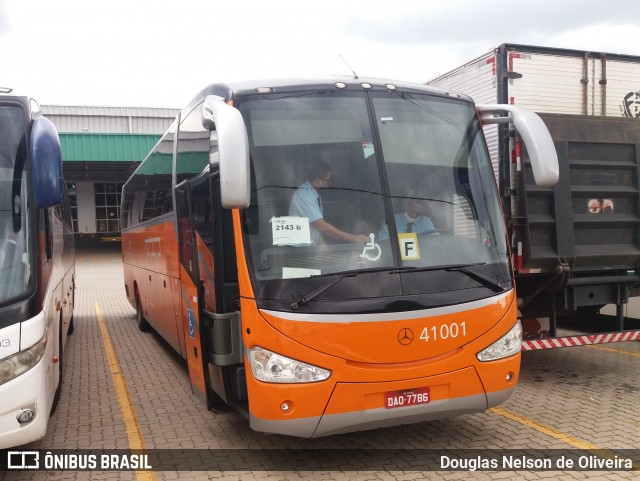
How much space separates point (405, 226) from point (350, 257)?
1.66 feet

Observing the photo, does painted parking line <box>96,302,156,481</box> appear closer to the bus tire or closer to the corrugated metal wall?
the bus tire

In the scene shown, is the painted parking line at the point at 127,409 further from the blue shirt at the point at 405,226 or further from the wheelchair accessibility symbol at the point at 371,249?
the blue shirt at the point at 405,226

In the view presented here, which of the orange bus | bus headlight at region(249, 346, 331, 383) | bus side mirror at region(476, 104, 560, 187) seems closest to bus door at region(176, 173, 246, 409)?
the orange bus

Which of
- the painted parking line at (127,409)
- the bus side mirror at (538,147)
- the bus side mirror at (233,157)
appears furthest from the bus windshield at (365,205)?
the painted parking line at (127,409)

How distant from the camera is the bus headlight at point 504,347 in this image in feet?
15.2

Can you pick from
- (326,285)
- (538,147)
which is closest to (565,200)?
(538,147)

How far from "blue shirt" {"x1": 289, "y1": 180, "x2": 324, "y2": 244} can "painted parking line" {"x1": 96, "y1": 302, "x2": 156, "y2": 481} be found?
7.34ft

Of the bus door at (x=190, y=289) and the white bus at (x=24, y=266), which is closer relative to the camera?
the white bus at (x=24, y=266)

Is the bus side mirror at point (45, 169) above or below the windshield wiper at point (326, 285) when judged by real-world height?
above

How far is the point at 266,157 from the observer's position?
448cm

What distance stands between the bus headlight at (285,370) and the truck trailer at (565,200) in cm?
309

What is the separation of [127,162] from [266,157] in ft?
107

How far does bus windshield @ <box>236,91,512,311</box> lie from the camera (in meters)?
4.32

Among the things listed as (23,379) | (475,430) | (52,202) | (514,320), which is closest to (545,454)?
(475,430)
